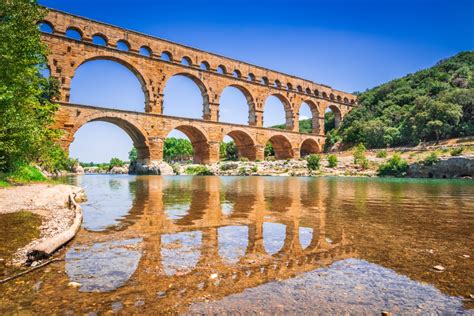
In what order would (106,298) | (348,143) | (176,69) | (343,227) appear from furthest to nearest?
(348,143) < (176,69) < (343,227) < (106,298)

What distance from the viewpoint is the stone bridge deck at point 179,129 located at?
79.1ft

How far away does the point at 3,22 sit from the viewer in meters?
9.55

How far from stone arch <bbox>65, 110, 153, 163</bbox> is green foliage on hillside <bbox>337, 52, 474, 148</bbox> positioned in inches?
1092

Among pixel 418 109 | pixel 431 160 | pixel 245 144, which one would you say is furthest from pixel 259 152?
pixel 418 109

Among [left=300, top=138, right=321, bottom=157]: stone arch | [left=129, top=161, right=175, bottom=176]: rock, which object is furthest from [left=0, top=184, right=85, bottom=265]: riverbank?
[left=300, top=138, right=321, bottom=157]: stone arch

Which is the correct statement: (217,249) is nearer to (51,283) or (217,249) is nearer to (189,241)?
(189,241)

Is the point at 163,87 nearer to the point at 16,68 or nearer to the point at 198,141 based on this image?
the point at 198,141

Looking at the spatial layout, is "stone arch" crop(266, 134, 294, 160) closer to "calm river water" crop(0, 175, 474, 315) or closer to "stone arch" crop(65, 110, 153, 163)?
"stone arch" crop(65, 110, 153, 163)

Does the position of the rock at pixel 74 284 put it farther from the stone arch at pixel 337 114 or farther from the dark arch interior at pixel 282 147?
the stone arch at pixel 337 114

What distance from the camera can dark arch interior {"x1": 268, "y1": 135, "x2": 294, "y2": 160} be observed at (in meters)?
39.5

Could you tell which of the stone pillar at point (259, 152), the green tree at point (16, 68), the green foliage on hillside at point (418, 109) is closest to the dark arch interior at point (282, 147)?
the stone pillar at point (259, 152)

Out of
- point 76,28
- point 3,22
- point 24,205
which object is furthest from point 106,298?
point 76,28

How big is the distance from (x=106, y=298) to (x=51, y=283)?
544 mm

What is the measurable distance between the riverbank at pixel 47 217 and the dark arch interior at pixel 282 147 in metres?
32.9
